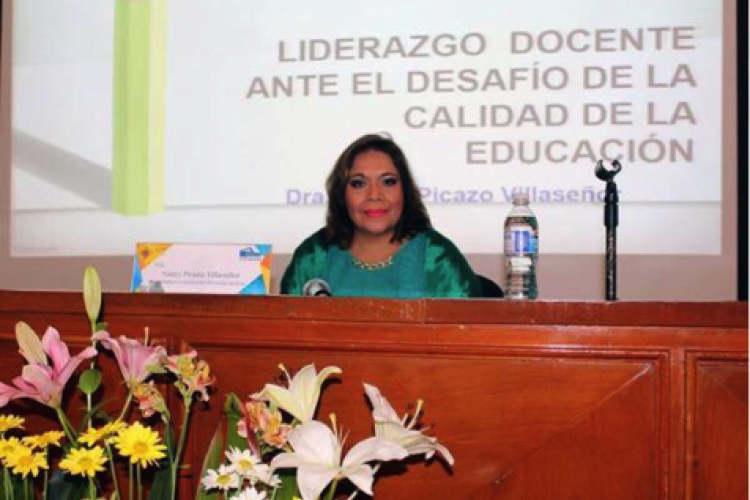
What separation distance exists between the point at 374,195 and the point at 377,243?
11 centimetres

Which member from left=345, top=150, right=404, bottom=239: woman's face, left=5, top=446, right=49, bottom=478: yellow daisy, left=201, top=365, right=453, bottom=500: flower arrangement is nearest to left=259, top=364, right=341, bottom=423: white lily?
left=201, top=365, right=453, bottom=500: flower arrangement

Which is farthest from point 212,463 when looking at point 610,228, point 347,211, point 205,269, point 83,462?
point 347,211

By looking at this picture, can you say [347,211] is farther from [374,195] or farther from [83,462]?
[83,462]

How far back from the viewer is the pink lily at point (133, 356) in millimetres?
923

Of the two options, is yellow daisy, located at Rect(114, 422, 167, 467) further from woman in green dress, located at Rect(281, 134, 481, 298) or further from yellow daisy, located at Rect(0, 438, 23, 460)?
woman in green dress, located at Rect(281, 134, 481, 298)

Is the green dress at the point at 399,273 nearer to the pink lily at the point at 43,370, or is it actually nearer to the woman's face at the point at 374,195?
the woman's face at the point at 374,195

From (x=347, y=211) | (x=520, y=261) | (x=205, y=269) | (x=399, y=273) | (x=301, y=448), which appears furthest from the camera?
(x=347, y=211)

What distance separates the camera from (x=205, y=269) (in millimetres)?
1484

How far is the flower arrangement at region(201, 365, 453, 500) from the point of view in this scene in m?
0.82

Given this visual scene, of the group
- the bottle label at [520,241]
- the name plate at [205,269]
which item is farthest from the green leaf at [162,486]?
the bottle label at [520,241]

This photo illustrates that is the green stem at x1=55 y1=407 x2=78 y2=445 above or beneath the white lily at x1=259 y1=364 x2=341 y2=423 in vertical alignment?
beneath

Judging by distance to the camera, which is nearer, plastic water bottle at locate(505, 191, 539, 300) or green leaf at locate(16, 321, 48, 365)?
green leaf at locate(16, 321, 48, 365)

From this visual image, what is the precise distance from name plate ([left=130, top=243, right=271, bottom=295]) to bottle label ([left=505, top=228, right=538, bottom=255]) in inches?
18.7

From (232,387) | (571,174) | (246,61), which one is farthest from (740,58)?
(232,387)
